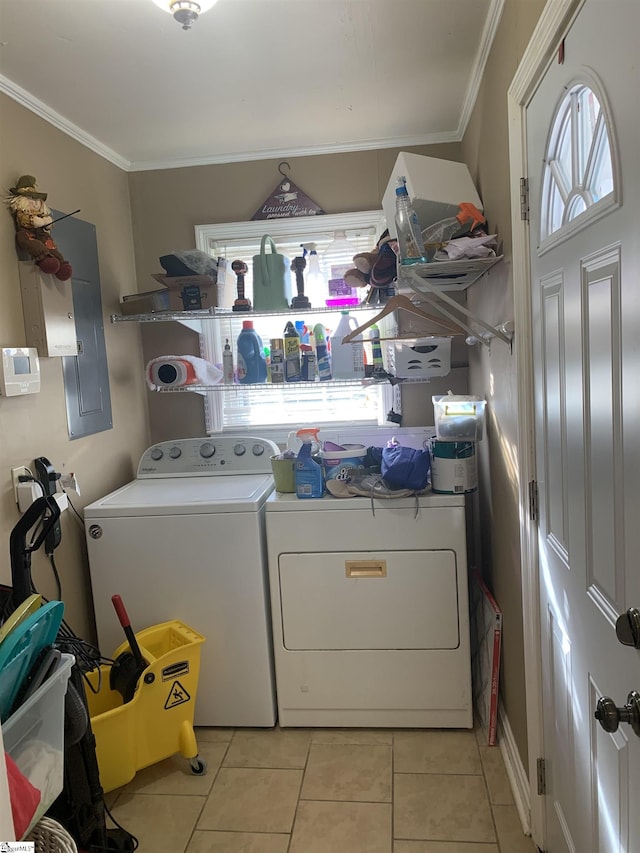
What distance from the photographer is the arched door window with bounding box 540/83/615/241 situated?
1.06 m

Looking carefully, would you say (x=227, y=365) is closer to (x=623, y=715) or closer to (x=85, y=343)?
(x=85, y=343)

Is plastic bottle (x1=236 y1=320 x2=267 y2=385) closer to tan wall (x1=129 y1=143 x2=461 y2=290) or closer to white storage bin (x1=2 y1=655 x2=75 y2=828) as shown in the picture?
tan wall (x1=129 y1=143 x2=461 y2=290)

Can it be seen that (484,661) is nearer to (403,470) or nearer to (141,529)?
(403,470)

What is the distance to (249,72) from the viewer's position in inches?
81.8

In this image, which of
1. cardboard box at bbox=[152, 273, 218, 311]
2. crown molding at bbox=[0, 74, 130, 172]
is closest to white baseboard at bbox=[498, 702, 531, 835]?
cardboard box at bbox=[152, 273, 218, 311]

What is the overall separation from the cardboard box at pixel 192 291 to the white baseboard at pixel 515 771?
203 cm

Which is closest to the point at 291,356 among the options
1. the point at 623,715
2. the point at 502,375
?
the point at 502,375

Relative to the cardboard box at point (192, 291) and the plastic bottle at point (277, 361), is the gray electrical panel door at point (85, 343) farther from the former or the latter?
the plastic bottle at point (277, 361)

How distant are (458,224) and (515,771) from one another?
1787 millimetres

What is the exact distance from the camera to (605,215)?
1.03 metres

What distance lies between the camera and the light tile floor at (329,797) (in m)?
1.82

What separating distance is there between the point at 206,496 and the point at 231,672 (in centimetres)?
68

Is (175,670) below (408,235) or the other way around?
Result: below

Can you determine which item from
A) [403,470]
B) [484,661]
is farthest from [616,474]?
[484,661]
